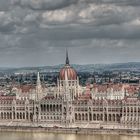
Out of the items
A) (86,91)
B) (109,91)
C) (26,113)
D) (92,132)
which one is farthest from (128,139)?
(86,91)

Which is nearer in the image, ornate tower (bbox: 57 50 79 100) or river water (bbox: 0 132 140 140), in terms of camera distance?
river water (bbox: 0 132 140 140)

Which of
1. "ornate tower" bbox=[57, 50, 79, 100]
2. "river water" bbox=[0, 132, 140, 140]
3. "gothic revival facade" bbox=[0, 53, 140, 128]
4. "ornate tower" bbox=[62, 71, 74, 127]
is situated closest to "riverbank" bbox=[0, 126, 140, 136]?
"river water" bbox=[0, 132, 140, 140]

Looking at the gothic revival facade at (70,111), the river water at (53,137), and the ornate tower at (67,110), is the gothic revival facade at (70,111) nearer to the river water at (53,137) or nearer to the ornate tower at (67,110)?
the ornate tower at (67,110)

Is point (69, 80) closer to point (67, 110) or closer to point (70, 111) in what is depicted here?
point (70, 111)

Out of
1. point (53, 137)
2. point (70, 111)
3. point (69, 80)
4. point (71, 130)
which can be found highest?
point (69, 80)

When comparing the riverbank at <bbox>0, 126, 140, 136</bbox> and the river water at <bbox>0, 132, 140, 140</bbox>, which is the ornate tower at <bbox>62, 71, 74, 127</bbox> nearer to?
the riverbank at <bbox>0, 126, 140, 136</bbox>

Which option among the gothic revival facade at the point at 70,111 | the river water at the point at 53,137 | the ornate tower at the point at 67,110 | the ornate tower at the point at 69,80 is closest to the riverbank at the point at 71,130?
the river water at the point at 53,137

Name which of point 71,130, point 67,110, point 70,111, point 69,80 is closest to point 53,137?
point 71,130

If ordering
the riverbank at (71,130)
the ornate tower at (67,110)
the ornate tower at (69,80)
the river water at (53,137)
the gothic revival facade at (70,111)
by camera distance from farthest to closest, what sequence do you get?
the ornate tower at (69,80)
the ornate tower at (67,110)
the gothic revival facade at (70,111)
the riverbank at (71,130)
the river water at (53,137)

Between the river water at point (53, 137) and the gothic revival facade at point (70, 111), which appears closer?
the river water at point (53, 137)

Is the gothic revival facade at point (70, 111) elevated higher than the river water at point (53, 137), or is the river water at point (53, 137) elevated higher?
the gothic revival facade at point (70, 111)

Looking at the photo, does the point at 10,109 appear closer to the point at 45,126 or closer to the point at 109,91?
the point at 45,126
